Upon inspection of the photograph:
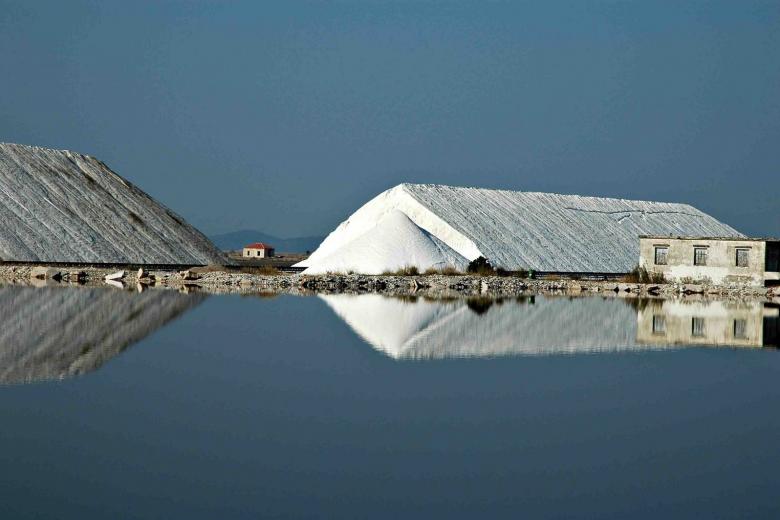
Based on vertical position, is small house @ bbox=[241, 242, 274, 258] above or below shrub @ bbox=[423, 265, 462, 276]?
above

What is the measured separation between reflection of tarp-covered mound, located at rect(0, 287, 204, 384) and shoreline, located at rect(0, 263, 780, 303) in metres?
6.38

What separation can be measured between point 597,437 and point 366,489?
2088 millimetres

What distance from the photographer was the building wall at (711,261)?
33750mm

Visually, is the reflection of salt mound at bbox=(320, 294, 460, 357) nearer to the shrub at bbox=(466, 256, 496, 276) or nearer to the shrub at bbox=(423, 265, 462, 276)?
the shrub at bbox=(423, 265, 462, 276)

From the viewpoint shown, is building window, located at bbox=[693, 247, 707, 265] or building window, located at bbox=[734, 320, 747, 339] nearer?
building window, located at bbox=[734, 320, 747, 339]

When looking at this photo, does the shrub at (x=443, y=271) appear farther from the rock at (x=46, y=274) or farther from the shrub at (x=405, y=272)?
the rock at (x=46, y=274)

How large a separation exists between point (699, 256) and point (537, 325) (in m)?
19.2

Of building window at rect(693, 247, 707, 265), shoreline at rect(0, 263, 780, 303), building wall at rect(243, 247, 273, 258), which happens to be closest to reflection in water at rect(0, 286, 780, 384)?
shoreline at rect(0, 263, 780, 303)

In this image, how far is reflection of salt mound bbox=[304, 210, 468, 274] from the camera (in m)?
35.5

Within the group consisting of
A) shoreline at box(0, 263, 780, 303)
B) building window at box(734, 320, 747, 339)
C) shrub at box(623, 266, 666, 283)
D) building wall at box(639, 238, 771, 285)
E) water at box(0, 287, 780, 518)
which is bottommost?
water at box(0, 287, 780, 518)

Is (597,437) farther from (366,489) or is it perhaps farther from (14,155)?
(14,155)

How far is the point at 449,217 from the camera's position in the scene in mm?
42469

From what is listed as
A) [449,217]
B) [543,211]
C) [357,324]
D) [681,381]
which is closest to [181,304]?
[357,324]

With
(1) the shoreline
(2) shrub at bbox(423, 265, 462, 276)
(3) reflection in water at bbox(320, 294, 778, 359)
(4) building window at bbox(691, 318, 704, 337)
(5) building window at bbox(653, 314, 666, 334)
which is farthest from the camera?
(2) shrub at bbox(423, 265, 462, 276)
